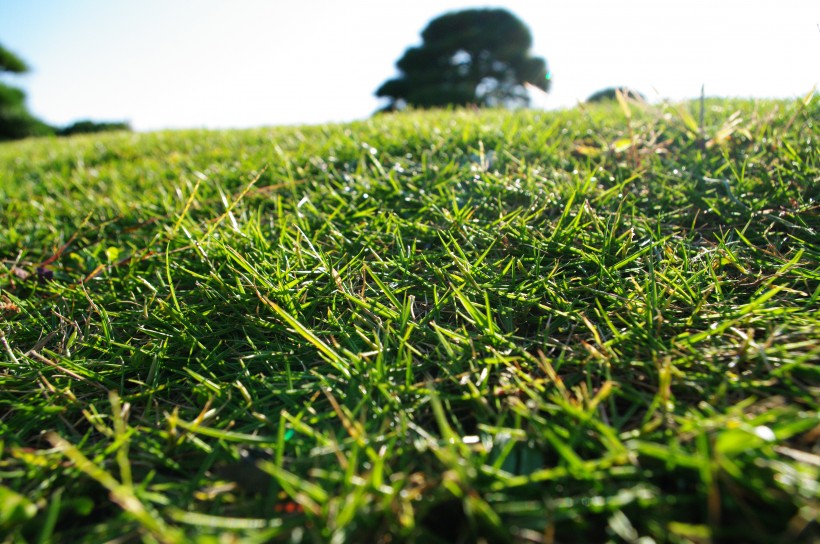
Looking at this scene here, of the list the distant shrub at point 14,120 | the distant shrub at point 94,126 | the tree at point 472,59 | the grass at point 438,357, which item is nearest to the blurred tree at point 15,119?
the distant shrub at point 14,120

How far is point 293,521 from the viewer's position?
0.77m

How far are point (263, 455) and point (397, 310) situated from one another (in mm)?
493

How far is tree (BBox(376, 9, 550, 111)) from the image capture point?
20.0 meters

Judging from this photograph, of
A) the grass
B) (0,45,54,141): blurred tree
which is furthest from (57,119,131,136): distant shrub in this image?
the grass

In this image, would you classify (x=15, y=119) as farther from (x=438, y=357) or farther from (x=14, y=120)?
(x=438, y=357)

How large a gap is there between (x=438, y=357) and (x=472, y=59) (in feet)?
73.5

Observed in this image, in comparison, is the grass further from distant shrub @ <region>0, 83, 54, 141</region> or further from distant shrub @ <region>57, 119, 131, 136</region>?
distant shrub @ <region>0, 83, 54, 141</region>

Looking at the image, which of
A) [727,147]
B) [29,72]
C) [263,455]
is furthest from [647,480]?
[29,72]

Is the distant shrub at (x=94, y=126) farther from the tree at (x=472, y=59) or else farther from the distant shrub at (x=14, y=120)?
the tree at (x=472, y=59)

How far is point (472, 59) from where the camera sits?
21125 mm

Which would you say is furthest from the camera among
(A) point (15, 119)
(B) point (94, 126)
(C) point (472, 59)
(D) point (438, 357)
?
(C) point (472, 59)

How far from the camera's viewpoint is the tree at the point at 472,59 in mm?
19953

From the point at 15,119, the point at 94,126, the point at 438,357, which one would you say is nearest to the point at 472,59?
the point at 94,126

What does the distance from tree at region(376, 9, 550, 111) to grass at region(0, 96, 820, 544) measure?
62.0ft
